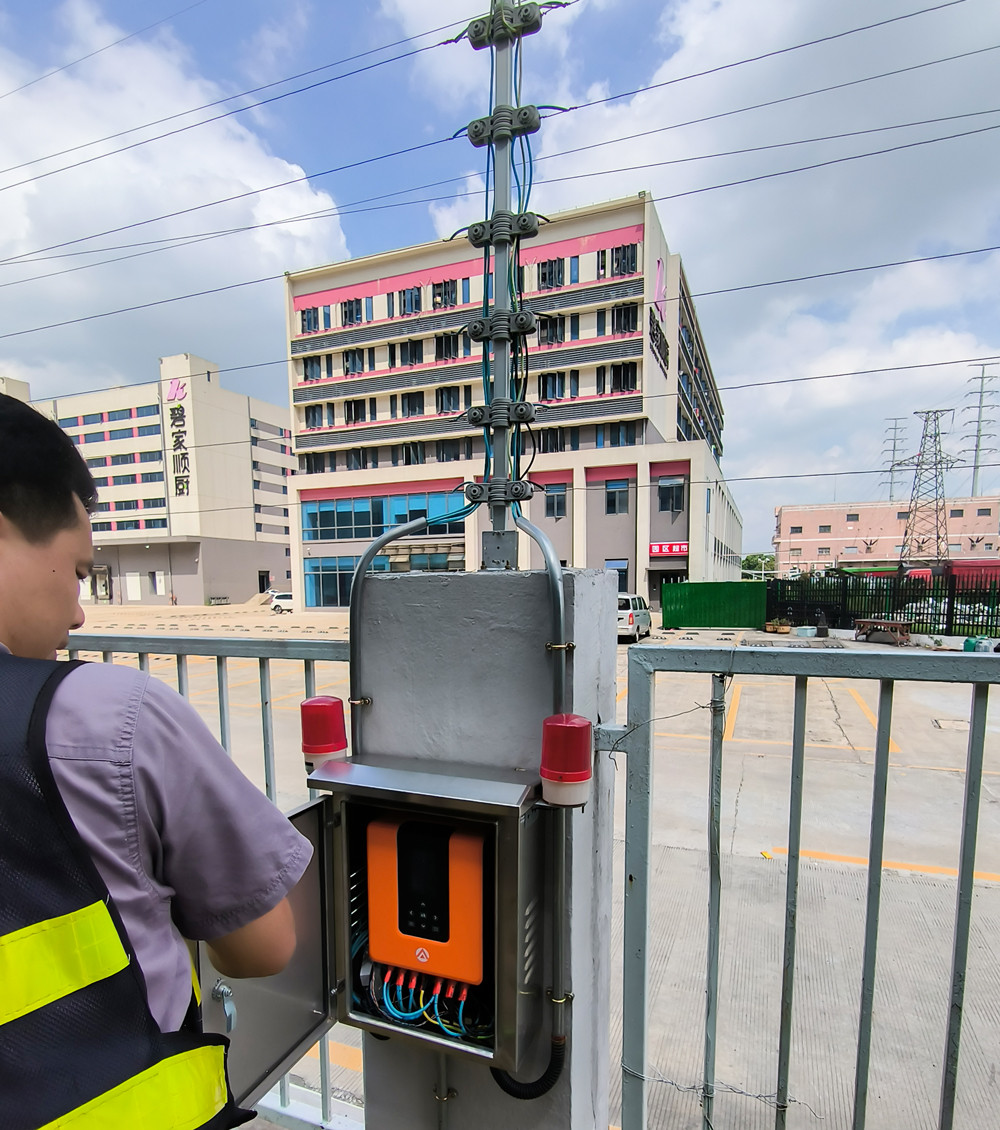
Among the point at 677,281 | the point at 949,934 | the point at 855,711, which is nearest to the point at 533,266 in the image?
the point at 677,281

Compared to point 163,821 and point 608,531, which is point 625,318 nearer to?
point 608,531

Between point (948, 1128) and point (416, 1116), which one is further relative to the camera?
point (416, 1116)

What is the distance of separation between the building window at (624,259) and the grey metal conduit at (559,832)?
2861cm

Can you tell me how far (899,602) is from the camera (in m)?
18.8

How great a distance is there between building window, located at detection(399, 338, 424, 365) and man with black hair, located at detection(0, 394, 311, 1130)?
101 feet

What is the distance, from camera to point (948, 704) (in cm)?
946

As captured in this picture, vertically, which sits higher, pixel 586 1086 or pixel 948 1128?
pixel 948 1128

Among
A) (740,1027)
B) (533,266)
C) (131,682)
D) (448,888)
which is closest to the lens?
(131,682)

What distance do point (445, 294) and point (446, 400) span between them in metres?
5.16

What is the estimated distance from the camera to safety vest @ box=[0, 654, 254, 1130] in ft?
1.96

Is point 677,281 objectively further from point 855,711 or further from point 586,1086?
point 586,1086

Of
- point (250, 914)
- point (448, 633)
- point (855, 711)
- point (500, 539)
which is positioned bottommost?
point (855, 711)

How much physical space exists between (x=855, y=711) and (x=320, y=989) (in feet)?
32.9

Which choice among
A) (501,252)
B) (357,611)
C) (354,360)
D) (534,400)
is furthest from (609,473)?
(357,611)
